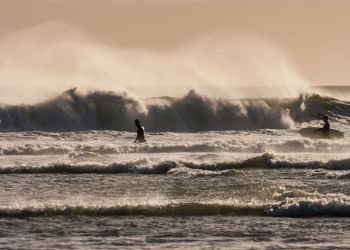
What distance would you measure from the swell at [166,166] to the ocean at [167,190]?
0.10ft

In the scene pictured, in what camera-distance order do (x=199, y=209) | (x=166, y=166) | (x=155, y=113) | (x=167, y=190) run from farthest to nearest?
(x=155, y=113) < (x=166, y=166) < (x=167, y=190) < (x=199, y=209)

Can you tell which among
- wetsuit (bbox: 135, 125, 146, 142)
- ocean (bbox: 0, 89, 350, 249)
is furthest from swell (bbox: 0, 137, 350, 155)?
wetsuit (bbox: 135, 125, 146, 142)

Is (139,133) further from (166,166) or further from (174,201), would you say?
(174,201)

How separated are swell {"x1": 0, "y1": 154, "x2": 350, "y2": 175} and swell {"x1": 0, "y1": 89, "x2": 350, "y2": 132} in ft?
60.8

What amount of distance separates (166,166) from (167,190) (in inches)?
196

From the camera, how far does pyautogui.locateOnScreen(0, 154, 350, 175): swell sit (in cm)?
2719

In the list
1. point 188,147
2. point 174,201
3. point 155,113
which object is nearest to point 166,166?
point 174,201

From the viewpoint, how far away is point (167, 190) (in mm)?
22359

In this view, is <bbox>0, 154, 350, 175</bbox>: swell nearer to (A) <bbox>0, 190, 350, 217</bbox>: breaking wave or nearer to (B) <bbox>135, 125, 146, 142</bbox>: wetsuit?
(A) <bbox>0, 190, 350, 217</bbox>: breaking wave

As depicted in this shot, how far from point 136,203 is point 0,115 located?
93.7ft

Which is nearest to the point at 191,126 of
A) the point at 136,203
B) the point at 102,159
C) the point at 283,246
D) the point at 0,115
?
the point at 0,115

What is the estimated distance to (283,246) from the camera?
15773 millimetres

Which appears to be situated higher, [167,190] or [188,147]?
[188,147]

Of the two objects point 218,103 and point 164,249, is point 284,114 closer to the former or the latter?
point 218,103
